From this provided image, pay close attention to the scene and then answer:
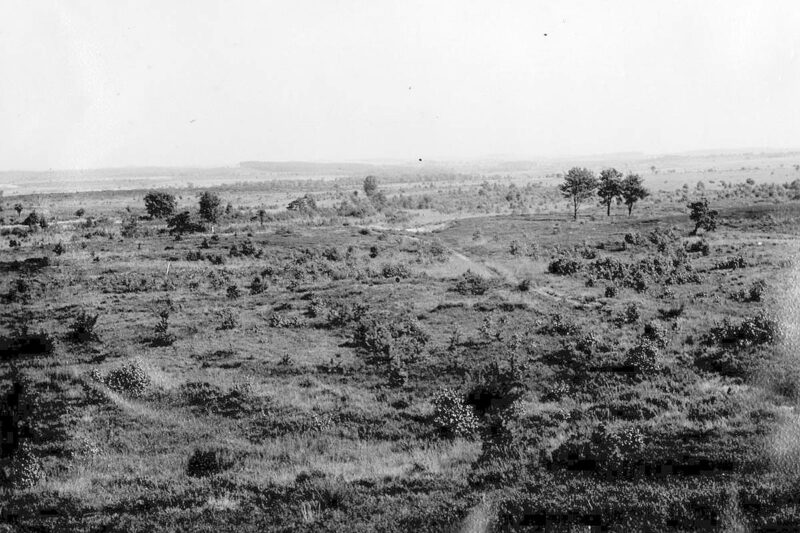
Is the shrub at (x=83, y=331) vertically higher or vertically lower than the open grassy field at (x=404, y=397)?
higher

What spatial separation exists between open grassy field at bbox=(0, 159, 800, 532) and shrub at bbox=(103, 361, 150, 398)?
11 cm

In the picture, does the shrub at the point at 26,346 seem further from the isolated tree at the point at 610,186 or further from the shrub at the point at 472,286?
the isolated tree at the point at 610,186

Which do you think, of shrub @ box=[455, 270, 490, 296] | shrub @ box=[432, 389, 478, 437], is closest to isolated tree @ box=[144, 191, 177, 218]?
shrub @ box=[455, 270, 490, 296]

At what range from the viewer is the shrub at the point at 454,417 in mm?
15375

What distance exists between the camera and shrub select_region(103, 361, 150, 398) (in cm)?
1898

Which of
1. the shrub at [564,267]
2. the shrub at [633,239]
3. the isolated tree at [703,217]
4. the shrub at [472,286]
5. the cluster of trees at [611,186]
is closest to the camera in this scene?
the shrub at [472,286]

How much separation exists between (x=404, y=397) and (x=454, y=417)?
3.28 metres

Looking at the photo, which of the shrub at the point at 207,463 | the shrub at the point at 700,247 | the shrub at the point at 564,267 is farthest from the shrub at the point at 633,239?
the shrub at the point at 207,463

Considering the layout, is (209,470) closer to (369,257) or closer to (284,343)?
(284,343)

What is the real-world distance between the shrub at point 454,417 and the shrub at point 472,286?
17481 mm

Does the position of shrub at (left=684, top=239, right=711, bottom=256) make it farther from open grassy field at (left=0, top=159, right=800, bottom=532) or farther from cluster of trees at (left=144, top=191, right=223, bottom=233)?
cluster of trees at (left=144, top=191, right=223, bottom=233)

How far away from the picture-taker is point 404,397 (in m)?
18.6

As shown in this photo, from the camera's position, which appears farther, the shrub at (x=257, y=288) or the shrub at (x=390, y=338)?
the shrub at (x=257, y=288)

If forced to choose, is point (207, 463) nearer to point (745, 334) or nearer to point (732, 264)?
point (745, 334)
